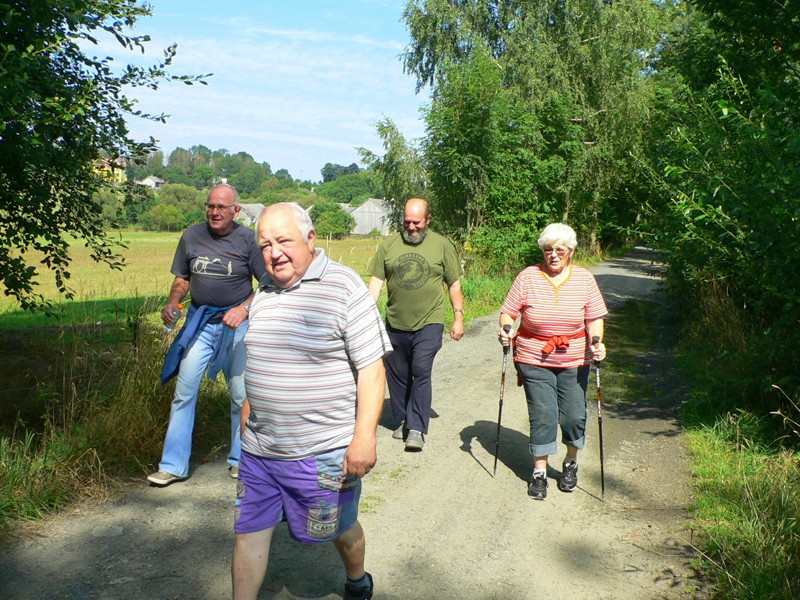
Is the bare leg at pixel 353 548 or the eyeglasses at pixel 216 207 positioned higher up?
the eyeglasses at pixel 216 207

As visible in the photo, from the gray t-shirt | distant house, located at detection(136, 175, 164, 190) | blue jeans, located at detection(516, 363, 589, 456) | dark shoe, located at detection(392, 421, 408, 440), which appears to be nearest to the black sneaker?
blue jeans, located at detection(516, 363, 589, 456)

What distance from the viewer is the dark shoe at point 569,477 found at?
551cm

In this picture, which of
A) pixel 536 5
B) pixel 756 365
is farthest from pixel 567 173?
pixel 756 365

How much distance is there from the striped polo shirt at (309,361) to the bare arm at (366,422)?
5cm

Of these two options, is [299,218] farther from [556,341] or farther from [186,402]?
[556,341]

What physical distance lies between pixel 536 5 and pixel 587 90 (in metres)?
3.86

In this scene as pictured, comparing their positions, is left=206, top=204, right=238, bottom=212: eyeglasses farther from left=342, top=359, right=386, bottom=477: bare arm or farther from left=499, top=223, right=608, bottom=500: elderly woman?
left=342, top=359, right=386, bottom=477: bare arm

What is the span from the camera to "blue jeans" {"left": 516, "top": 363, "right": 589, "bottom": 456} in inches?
213

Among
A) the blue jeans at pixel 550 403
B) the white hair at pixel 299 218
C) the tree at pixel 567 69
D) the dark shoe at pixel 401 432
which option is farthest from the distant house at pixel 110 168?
the tree at pixel 567 69

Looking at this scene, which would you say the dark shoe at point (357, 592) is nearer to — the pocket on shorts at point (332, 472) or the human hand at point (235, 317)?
the pocket on shorts at point (332, 472)

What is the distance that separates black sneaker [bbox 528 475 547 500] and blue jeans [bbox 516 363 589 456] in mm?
171

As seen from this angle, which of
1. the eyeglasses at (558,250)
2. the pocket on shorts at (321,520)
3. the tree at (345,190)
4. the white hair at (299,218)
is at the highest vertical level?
the tree at (345,190)

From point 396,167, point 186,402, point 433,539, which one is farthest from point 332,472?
point 396,167

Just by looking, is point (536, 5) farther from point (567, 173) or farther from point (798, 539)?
point (798, 539)
